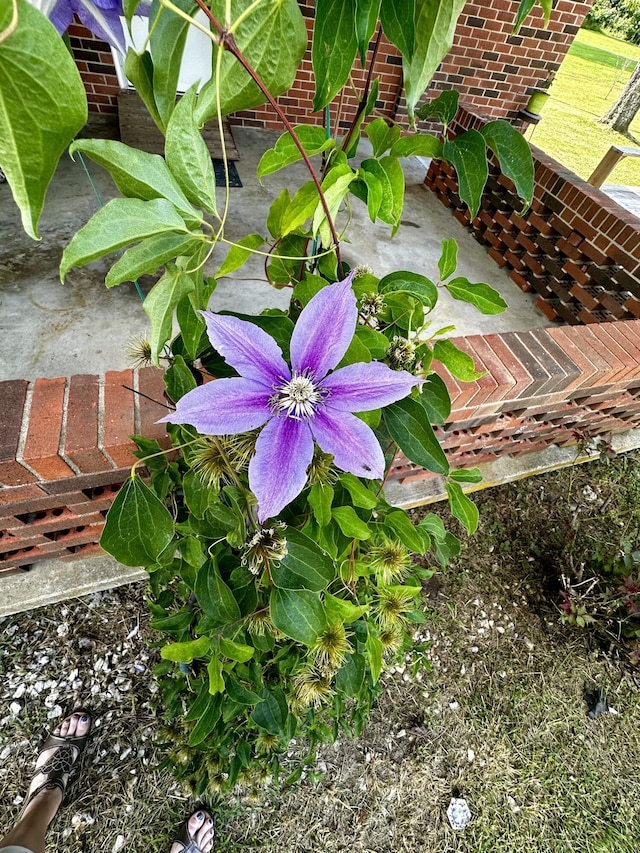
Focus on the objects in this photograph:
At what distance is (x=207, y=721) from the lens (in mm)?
1121

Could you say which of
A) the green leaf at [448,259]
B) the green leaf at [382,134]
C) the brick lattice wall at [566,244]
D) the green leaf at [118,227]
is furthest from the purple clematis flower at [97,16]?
the brick lattice wall at [566,244]

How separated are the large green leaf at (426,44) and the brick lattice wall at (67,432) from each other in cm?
84

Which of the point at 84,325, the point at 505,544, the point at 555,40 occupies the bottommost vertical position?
the point at 505,544

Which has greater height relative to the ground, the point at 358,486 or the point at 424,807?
the point at 358,486

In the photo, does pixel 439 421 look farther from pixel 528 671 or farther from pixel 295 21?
pixel 528 671

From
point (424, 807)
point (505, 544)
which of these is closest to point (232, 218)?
point (505, 544)

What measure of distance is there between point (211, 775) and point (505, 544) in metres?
1.73

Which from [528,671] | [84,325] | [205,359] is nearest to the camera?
[205,359]

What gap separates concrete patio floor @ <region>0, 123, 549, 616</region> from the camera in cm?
192

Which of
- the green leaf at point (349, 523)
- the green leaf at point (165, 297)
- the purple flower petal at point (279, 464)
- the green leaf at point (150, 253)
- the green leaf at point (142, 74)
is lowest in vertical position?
the green leaf at point (349, 523)

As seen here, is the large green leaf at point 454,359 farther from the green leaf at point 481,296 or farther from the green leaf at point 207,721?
the green leaf at point 207,721

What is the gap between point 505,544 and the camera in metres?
2.49

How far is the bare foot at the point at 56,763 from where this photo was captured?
1.61 metres

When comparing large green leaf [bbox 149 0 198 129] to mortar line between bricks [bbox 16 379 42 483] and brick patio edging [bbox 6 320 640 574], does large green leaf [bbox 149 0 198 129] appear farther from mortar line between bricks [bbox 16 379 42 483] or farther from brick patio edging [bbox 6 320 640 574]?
mortar line between bricks [bbox 16 379 42 483]
